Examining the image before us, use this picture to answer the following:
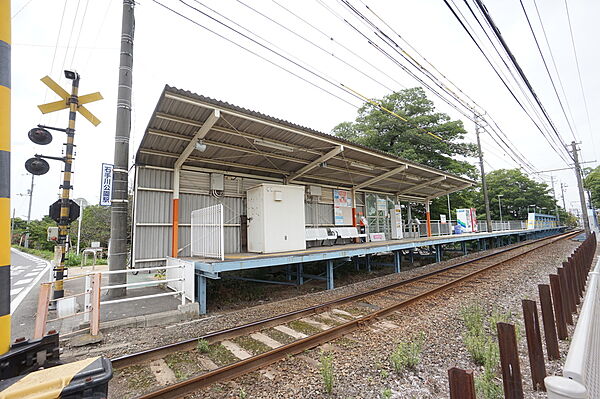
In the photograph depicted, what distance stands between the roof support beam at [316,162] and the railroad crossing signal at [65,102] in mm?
6930

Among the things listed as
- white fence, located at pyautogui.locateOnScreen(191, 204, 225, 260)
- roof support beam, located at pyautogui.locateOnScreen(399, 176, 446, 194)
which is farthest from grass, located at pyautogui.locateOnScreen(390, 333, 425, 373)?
roof support beam, located at pyautogui.locateOnScreen(399, 176, 446, 194)

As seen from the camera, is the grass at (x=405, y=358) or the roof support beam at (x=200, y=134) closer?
the grass at (x=405, y=358)

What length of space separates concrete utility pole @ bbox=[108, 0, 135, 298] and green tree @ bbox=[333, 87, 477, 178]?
66.5ft

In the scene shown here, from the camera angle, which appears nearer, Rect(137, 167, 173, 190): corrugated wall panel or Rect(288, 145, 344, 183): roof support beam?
Rect(137, 167, 173, 190): corrugated wall panel

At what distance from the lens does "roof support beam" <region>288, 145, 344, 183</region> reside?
32.5 ft

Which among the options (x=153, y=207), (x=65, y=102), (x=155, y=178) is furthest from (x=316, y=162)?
(x=65, y=102)

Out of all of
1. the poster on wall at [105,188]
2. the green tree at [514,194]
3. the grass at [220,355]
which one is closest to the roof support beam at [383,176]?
the grass at [220,355]

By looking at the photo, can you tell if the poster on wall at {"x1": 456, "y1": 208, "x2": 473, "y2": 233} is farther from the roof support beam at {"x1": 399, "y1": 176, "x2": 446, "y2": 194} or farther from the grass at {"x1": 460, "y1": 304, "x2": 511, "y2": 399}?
the grass at {"x1": 460, "y1": 304, "x2": 511, "y2": 399}

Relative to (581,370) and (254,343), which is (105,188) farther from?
(581,370)

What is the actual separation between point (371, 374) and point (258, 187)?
22.2 ft

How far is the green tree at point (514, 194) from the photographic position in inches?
1806

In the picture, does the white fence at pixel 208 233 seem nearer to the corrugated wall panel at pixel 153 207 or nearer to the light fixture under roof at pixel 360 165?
the corrugated wall panel at pixel 153 207

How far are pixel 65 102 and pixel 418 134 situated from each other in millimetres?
23380

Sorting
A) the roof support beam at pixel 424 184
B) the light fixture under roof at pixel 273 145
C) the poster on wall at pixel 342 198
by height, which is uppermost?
the light fixture under roof at pixel 273 145
